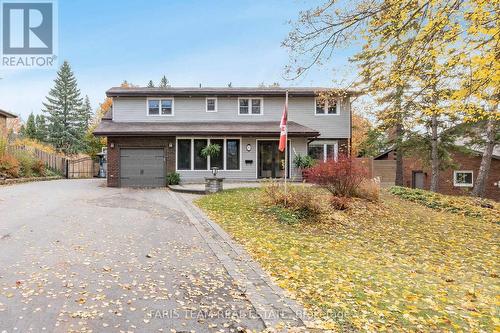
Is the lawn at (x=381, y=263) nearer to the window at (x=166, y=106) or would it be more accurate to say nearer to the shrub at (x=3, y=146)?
the window at (x=166, y=106)

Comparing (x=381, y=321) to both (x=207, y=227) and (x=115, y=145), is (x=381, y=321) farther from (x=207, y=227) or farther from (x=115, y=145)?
(x=115, y=145)

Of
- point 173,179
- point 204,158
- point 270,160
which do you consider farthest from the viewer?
point 270,160

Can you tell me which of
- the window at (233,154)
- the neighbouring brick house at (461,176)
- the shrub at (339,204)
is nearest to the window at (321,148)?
the window at (233,154)

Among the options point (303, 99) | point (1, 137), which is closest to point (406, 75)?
point (303, 99)

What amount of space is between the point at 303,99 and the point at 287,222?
1441 cm

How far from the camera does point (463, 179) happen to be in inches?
980

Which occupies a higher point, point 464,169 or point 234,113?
point 234,113

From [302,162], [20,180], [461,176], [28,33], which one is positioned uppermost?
[28,33]

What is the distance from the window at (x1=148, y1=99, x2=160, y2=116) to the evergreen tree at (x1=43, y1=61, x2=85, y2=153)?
2727cm

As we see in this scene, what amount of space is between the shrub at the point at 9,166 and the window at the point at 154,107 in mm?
7908

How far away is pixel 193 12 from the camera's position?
12.3 m

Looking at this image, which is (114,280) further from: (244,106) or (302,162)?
(244,106)

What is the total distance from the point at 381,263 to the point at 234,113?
1681 cm

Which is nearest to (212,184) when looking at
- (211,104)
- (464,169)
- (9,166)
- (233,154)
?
(233,154)
